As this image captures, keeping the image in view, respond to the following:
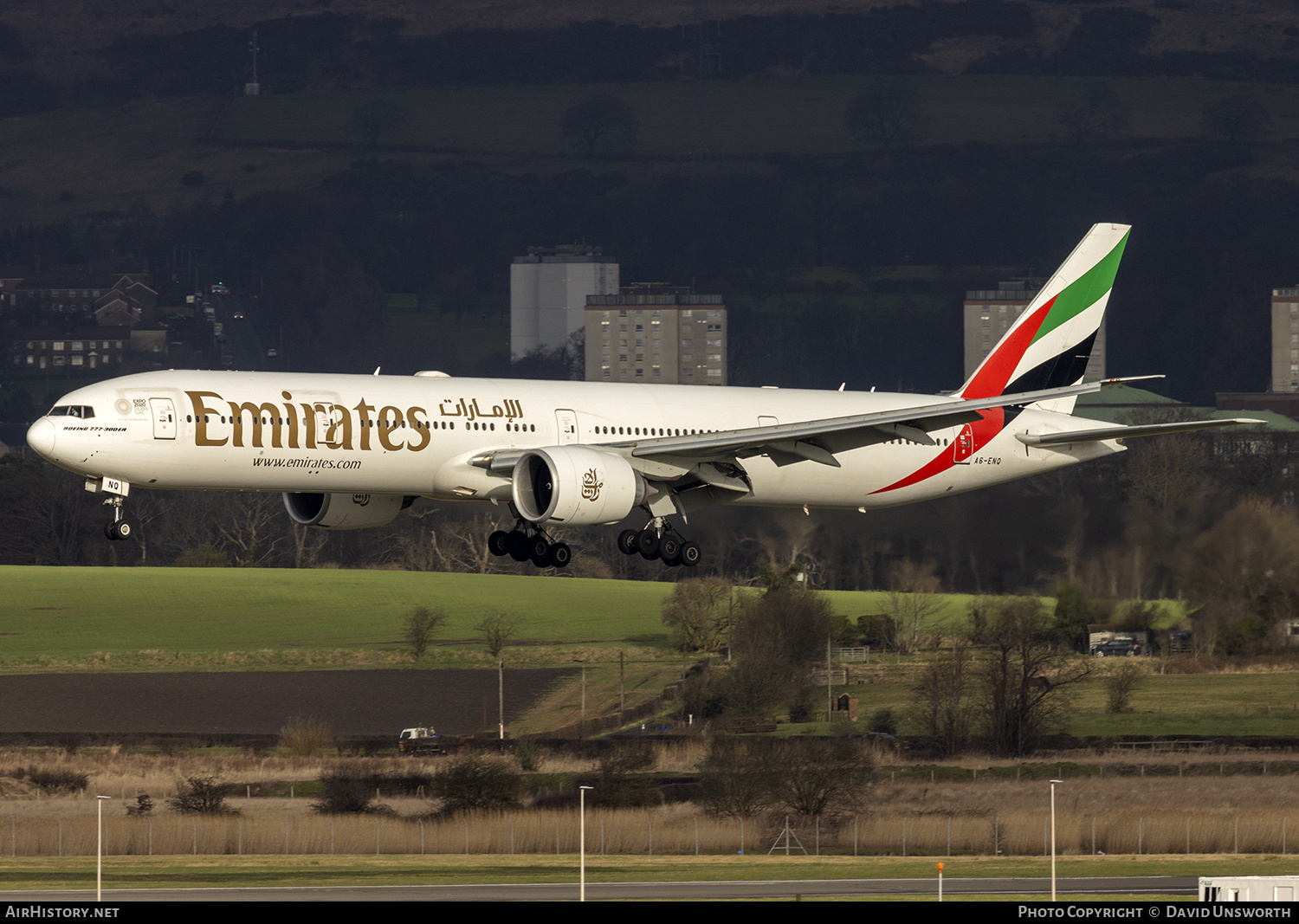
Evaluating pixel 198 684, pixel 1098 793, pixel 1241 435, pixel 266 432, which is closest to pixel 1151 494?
pixel 1098 793

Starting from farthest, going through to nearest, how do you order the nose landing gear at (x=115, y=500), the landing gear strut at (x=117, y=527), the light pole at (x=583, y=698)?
1. the light pole at (x=583, y=698)
2. the nose landing gear at (x=115, y=500)
3. the landing gear strut at (x=117, y=527)

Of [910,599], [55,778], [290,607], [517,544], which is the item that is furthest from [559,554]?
[290,607]

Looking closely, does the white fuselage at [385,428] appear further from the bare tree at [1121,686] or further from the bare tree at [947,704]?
the bare tree at [1121,686]

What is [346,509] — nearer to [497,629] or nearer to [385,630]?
[497,629]

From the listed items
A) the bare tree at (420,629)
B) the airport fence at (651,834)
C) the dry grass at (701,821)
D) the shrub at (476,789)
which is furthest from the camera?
the bare tree at (420,629)

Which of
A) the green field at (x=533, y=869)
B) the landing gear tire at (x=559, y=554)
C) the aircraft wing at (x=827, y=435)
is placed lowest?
the green field at (x=533, y=869)

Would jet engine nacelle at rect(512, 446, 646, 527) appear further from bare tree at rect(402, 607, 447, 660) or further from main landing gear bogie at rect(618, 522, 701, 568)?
bare tree at rect(402, 607, 447, 660)

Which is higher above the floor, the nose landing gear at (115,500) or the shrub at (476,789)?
the nose landing gear at (115,500)

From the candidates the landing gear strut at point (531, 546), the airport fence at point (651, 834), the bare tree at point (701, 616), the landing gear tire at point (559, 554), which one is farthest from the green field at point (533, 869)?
the bare tree at point (701, 616)
